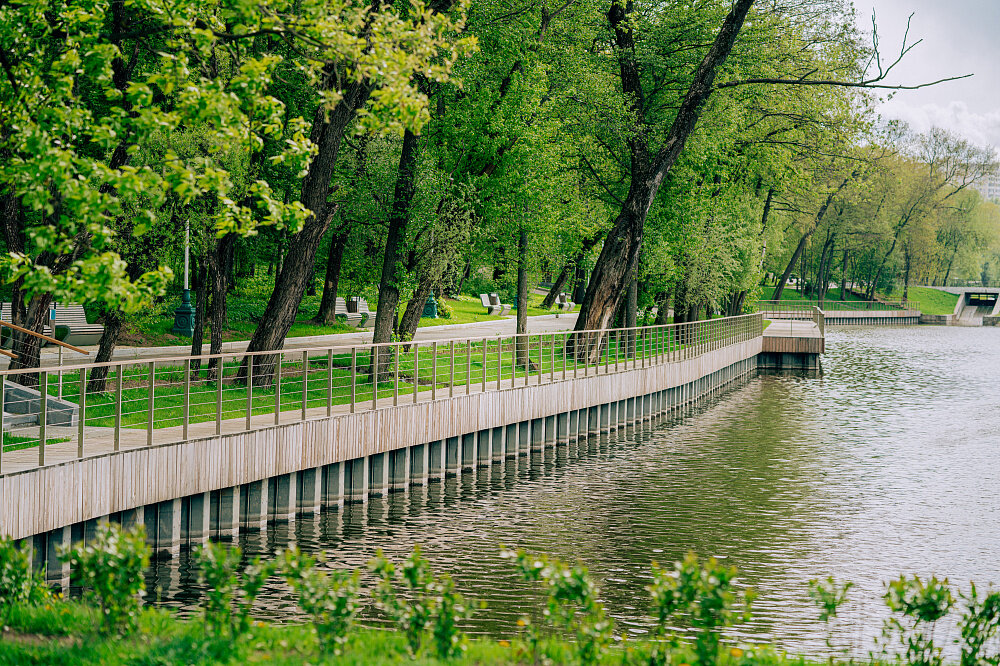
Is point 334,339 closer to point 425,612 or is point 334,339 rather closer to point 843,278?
point 425,612

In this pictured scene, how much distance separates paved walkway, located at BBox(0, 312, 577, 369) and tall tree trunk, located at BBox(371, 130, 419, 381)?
2078 millimetres

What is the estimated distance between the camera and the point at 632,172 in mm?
33219

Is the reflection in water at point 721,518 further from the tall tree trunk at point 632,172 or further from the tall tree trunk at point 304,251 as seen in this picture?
the tall tree trunk at point 304,251

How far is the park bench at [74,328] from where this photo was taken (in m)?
29.8

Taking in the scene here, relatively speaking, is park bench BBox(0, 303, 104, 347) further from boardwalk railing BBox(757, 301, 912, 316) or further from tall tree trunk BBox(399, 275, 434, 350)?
boardwalk railing BBox(757, 301, 912, 316)

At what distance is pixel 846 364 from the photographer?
51.7m

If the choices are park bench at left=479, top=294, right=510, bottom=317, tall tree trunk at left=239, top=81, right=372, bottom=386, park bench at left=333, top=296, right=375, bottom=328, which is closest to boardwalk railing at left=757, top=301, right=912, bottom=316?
park bench at left=479, top=294, right=510, bottom=317

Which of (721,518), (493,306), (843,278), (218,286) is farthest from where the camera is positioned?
(843,278)

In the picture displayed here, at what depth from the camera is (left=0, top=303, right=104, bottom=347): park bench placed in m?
29.8

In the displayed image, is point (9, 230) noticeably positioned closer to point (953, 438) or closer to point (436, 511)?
point (436, 511)

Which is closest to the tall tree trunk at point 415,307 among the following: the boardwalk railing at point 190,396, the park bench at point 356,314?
the boardwalk railing at point 190,396

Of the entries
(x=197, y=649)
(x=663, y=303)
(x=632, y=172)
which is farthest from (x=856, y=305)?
(x=197, y=649)

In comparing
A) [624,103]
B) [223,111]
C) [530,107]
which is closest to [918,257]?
[624,103]

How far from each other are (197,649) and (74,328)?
84.0 feet
